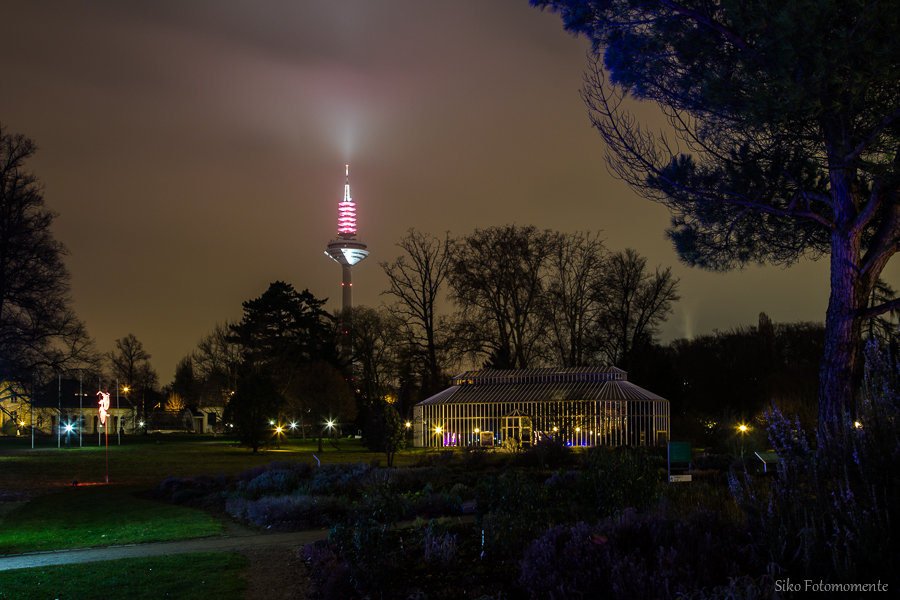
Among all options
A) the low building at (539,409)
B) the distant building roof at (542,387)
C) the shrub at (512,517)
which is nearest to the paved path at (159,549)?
the shrub at (512,517)

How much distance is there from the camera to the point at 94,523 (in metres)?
11.9

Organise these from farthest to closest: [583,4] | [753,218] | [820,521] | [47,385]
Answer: [47,385] < [753,218] < [583,4] < [820,521]

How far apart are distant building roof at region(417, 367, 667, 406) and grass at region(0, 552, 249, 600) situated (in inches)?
990

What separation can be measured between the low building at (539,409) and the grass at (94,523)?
16.0m

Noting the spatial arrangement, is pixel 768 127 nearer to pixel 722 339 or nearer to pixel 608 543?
pixel 608 543

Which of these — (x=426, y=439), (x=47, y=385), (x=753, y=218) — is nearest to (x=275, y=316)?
(x=426, y=439)

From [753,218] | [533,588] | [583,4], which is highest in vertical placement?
[583,4]

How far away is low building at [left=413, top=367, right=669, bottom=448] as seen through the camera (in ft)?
102

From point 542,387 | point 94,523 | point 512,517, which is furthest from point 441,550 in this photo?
point 542,387

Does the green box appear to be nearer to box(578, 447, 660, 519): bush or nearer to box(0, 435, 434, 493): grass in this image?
box(578, 447, 660, 519): bush

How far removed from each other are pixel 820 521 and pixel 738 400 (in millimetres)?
41814

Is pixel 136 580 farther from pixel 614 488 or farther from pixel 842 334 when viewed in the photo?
pixel 842 334

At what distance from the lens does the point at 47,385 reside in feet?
92.8

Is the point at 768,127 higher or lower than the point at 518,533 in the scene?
higher
